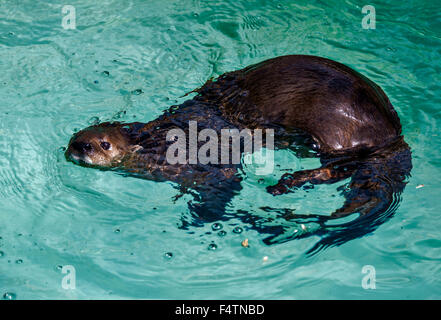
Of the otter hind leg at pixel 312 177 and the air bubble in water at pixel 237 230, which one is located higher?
the otter hind leg at pixel 312 177

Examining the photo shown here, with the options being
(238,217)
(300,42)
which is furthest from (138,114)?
(300,42)

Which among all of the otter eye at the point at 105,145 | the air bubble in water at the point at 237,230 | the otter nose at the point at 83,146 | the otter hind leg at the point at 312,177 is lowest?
the air bubble in water at the point at 237,230

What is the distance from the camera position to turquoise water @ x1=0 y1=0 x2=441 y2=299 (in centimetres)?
316

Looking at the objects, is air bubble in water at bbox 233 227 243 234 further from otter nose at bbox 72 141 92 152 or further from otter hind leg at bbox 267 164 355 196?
otter nose at bbox 72 141 92 152

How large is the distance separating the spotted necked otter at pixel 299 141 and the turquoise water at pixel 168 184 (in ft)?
0.47

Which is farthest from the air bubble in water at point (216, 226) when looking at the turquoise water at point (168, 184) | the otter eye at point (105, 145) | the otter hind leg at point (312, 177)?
the otter eye at point (105, 145)

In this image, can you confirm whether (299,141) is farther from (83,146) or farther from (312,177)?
(83,146)

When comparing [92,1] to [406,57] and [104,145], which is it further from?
[406,57]

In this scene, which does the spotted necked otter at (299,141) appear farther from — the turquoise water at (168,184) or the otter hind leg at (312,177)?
the turquoise water at (168,184)

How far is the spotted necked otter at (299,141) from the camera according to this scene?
3.26 m
